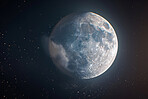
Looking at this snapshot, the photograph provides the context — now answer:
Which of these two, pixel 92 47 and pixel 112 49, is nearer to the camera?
pixel 92 47

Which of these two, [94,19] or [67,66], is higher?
[94,19]

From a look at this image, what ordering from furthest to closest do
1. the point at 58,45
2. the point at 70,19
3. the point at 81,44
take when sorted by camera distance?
1. the point at 70,19
2. the point at 58,45
3. the point at 81,44

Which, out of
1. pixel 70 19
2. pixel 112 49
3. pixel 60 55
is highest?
pixel 70 19

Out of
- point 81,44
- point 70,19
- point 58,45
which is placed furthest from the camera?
point 70,19

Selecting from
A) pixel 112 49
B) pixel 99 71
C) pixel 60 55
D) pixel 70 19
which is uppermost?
pixel 70 19

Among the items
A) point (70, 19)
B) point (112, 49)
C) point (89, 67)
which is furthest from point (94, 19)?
point (89, 67)

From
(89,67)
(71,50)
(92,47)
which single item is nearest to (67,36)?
(71,50)

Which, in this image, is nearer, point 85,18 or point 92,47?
point 92,47

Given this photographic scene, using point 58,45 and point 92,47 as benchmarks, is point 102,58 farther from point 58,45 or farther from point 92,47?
point 58,45

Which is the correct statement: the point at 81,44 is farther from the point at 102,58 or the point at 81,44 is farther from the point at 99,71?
the point at 99,71
